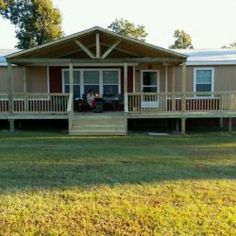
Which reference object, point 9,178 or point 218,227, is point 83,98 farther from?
point 218,227

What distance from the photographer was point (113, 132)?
14.0m

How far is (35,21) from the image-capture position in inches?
1481

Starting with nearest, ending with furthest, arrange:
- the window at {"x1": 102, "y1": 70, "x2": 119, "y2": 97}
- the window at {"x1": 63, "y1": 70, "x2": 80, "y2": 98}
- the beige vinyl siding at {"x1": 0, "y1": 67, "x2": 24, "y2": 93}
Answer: the beige vinyl siding at {"x1": 0, "y1": 67, "x2": 24, "y2": 93} < the window at {"x1": 63, "y1": 70, "x2": 80, "y2": 98} < the window at {"x1": 102, "y1": 70, "x2": 119, "y2": 97}

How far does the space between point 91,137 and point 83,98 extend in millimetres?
4764

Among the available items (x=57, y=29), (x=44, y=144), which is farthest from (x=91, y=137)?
(x=57, y=29)

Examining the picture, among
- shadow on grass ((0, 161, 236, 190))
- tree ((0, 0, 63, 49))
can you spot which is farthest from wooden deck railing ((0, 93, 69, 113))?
tree ((0, 0, 63, 49))

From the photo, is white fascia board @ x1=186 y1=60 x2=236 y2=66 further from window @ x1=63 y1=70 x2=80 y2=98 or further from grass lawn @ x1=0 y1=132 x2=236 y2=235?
grass lawn @ x1=0 y1=132 x2=236 y2=235

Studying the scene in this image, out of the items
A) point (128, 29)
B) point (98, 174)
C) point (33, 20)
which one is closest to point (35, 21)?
point (33, 20)

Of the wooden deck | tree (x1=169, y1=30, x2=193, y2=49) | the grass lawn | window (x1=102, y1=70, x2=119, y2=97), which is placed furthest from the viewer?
tree (x1=169, y1=30, x2=193, y2=49)

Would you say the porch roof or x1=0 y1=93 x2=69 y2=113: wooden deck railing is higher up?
the porch roof

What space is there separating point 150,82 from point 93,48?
320 cm

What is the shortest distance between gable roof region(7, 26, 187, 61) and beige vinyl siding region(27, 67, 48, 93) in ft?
4.27

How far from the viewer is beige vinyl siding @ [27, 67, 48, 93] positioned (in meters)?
18.1

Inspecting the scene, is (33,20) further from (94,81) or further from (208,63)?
(208,63)
